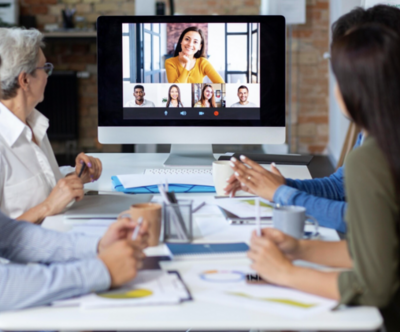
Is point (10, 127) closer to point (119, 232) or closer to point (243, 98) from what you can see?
point (119, 232)

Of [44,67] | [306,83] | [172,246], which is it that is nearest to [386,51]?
[172,246]

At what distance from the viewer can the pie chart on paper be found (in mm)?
770

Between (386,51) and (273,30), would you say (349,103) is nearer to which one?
(386,51)

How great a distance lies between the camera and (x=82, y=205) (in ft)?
4.31

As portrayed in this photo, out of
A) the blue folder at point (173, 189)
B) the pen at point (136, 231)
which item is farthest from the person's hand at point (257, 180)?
the pen at point (136, 231)

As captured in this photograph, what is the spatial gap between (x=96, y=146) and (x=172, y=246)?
4651 mm

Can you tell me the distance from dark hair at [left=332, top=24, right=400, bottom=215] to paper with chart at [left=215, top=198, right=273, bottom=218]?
0.48 metres

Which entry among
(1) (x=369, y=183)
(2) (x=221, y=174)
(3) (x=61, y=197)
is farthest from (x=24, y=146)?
(1) (x=369, y=183)

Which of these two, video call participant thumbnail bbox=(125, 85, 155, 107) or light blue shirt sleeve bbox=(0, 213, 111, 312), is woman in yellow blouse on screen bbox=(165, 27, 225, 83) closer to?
video call participant thumbnail bbox=(125, 85, 155, 107)

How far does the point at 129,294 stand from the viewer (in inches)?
30.8

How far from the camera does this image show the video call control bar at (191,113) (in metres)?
1.88

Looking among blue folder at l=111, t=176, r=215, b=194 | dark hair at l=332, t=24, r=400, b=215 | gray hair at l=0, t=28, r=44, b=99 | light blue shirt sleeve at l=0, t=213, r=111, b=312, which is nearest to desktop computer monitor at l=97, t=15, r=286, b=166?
blue folder at l=111, t=176, r=215, b=194

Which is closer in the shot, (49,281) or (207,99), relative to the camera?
(49,281)

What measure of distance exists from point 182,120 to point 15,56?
0.68 metres
